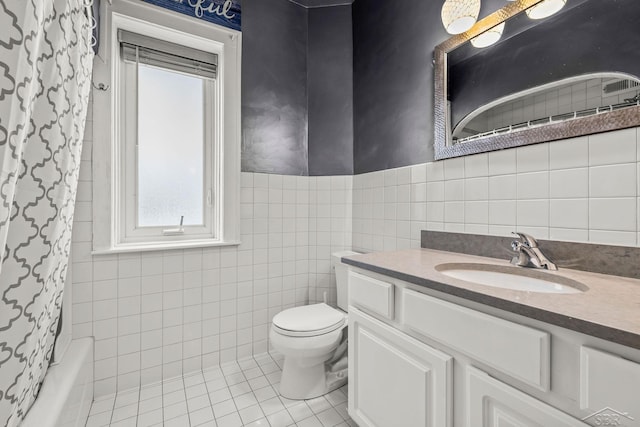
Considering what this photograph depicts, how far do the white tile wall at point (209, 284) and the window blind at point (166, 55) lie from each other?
0.53 metres

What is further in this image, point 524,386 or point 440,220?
point 440,220

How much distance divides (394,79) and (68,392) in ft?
7.15

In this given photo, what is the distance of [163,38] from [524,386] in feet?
7.73

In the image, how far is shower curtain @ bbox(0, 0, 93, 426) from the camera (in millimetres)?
575

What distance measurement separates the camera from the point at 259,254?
193 cm

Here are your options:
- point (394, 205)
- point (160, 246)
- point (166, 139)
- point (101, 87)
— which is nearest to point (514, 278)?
point (394, 205)

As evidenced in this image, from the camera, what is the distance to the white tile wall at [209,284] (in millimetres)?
1484

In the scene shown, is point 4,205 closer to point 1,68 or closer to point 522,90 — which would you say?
point 1,68

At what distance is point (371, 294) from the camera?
1076 millimetres

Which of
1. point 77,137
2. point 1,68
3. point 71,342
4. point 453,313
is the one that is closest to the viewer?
point 1,68

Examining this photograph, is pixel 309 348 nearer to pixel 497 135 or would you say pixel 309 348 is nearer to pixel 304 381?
pixel 304 381

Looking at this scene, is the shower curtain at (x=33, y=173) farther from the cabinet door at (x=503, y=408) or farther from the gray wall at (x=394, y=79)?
the gray wall at (x=394, y=79)

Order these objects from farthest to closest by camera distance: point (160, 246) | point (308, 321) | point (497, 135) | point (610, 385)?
point (160, 246)
point (308, 321)
point (497, 135)
point (610, 385)

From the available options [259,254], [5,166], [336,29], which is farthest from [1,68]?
[336,29]
